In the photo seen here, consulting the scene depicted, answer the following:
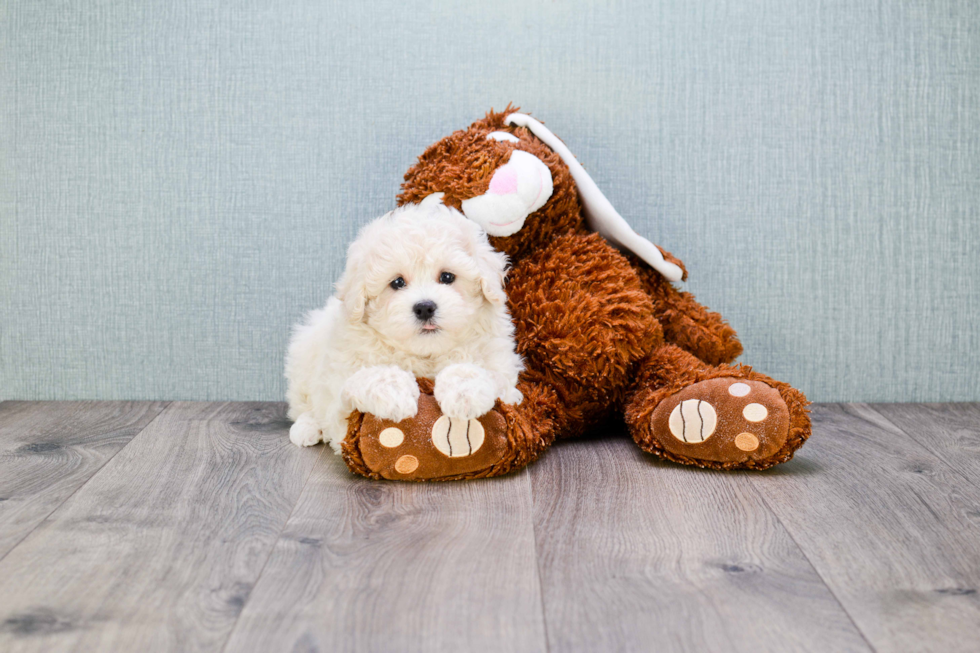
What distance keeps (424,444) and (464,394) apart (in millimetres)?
108

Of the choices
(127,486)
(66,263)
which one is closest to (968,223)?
(127,486)

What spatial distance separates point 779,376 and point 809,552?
38.4 inches

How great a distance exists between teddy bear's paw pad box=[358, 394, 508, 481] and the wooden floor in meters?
0.04

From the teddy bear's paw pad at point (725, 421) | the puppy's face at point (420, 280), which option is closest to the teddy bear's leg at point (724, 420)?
the teddy bear's paw pad at point (725, 421)

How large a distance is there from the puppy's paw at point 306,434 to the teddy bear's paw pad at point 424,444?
0.30 m

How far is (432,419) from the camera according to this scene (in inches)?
53.8

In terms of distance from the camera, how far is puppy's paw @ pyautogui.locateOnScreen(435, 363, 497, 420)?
1345 mm

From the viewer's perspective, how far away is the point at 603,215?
1700 millimetres

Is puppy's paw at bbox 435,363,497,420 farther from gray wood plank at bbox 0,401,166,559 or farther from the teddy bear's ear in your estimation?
gray wood plank at bbox 0,401,166,559

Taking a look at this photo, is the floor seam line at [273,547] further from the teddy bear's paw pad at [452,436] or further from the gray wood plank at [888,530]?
the gray wood plank at [888,530]

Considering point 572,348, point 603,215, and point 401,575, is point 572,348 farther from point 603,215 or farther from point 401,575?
point 401,575

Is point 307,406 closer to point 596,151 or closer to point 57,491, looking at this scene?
point 57,491

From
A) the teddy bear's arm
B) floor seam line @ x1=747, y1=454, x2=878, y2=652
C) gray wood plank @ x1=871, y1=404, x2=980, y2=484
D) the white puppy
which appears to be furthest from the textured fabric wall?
floor seam line @ x1=747, y1=454, x2=878, y2=652

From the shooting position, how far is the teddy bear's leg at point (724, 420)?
1.43m
